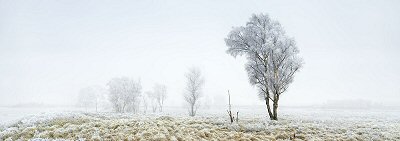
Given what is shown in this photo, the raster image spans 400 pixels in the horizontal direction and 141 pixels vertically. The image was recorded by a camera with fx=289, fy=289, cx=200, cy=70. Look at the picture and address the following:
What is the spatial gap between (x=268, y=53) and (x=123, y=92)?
46319 mm

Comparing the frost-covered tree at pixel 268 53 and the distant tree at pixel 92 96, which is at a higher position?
the frost-covered tree at pixel 268 53

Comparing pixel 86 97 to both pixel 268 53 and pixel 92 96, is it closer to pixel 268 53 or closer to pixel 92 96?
pixel 92 96

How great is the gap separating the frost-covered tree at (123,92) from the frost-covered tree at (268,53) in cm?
4260

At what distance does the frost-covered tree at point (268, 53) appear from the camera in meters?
25.8

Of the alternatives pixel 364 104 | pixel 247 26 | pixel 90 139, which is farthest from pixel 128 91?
pixel 364 104

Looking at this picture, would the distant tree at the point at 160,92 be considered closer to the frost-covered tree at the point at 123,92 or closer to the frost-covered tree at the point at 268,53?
the frost-covered tree at the point at 123,92

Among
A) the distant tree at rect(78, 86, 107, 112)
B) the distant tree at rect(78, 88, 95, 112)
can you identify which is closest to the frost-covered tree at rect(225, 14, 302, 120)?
the distant tree at rect(78, 86, 107, 112)

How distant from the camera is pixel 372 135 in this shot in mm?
18984

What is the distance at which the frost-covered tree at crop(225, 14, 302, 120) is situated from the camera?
84.7ft

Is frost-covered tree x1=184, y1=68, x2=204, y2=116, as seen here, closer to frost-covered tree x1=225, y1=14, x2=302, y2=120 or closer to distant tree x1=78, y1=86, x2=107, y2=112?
frost-covered tree x1=225, y1=14, x2=302, y2=120

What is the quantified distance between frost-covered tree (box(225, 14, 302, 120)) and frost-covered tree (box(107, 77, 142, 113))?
140 feet

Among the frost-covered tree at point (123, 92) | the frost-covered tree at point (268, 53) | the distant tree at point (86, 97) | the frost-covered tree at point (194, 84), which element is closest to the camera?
the frost-covered tree at point (268, 53)

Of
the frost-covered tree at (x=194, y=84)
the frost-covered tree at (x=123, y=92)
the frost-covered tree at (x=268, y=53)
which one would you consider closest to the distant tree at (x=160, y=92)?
the frost-covered tree at (x=123, y=92)

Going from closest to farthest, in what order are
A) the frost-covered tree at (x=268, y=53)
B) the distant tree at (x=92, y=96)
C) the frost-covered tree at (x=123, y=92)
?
1. the frost-covered tree at (x=268, y=53)
2. the frost-covered tree at (x=123, y=92)
3. the distant tree at (x=92, y=96)
